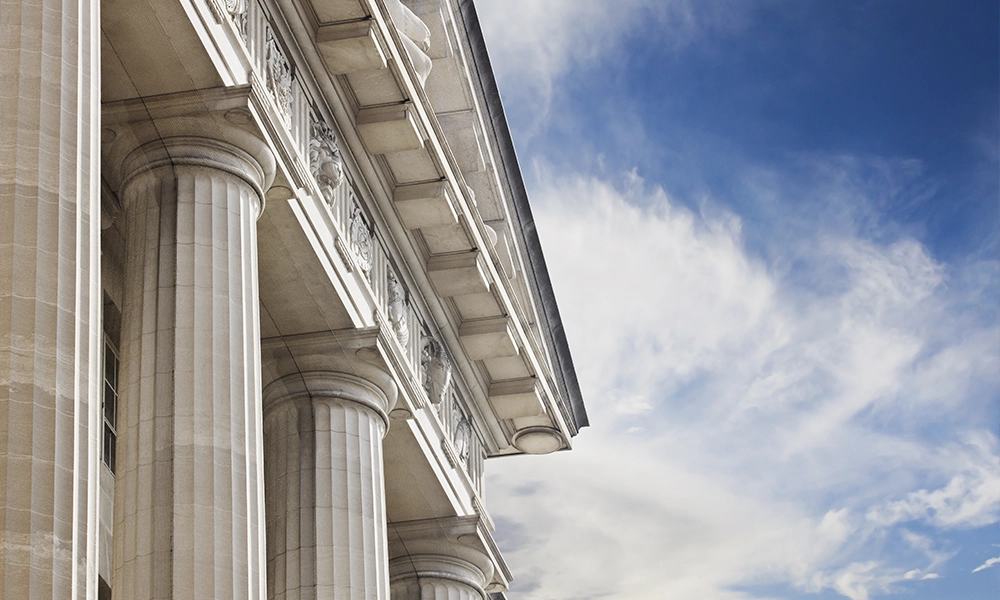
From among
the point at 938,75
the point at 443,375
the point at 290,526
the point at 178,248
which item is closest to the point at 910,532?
the point at 938,75

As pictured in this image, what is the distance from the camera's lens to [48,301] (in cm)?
1559

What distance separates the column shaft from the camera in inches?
1110

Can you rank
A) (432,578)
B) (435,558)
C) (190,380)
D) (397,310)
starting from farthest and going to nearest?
(435,558) < (432,578) < (397,310) < (190,380)

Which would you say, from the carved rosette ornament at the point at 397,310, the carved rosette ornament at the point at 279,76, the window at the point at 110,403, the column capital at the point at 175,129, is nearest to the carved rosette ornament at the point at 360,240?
the carved rosette ornament at the point at 397,310

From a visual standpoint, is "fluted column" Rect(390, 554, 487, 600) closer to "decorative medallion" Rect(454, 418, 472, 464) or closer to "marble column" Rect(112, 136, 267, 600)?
"decorative medallion" Rect(454, 418, 472, 464)

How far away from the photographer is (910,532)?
73250 mm

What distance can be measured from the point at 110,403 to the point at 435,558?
10508 millimetres

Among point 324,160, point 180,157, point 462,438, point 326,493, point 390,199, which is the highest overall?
point 390,199

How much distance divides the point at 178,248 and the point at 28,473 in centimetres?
841

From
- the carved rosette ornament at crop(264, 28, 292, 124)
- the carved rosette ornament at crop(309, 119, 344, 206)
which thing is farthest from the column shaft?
the carved rosette ornament at crop(264, 28, 292, 124)

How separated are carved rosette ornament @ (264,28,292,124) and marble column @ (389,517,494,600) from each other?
38.9 ft

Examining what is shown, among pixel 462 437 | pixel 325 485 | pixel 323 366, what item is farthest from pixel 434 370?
pixel 325 485

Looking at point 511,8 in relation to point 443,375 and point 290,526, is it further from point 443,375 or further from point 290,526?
point 290,526

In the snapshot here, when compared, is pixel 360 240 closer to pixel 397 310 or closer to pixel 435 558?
pixel 397 310
